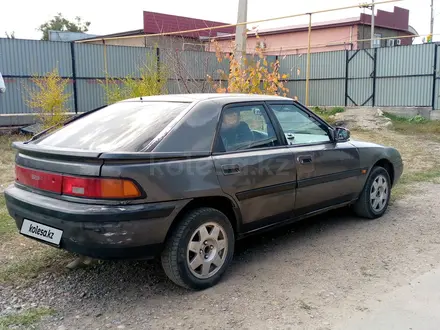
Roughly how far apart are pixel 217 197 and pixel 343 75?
16221 millimetres

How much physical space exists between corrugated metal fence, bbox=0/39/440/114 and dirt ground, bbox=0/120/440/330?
6786 millimetres

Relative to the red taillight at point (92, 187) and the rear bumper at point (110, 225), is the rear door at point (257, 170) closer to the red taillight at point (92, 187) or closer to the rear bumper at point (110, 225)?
the rear bumper at point (110, 225)

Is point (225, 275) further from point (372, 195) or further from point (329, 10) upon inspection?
point (329, 10)

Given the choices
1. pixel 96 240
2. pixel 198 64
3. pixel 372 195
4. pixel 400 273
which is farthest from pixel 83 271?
pixel 198 64

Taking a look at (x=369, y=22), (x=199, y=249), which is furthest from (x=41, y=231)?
(x=369, y=22)

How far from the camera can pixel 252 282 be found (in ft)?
12.2

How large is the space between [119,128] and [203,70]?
443 inches

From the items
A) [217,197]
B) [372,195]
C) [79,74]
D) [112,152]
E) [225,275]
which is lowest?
[225,275]

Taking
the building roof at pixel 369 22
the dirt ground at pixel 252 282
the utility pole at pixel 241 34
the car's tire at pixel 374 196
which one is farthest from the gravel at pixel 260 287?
the building roof at pixel 369 22

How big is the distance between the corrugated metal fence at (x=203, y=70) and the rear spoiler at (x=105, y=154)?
7.47 meters

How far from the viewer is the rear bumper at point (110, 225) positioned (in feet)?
10.1

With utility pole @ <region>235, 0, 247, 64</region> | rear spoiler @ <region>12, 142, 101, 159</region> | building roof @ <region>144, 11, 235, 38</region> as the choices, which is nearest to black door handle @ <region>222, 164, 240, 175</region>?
rear spoiler @ <region>12, 142, 101, 159</region>

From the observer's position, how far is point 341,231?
16.4 ft

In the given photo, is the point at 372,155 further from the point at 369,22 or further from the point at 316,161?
the point at 369,22
